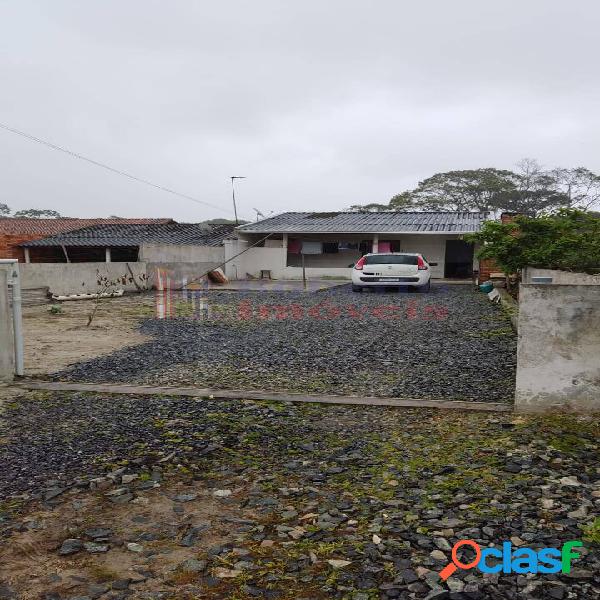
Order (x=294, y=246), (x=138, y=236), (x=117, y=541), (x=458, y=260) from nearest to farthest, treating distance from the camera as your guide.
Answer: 1. (x=117, y=541)
2. (x=458, y=260)
3. (x=294, y=246)
4. (x=138, y=236)

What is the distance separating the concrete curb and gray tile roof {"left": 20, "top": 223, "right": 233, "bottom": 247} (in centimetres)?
2025

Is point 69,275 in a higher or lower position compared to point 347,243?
lower

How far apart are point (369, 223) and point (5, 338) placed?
21849mm

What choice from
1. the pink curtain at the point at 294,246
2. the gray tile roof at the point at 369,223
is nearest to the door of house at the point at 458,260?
the gray tile roof at the point at 369,223

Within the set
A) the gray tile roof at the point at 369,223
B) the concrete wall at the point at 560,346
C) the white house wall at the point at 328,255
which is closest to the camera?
the concrete wall at the point at 560,346

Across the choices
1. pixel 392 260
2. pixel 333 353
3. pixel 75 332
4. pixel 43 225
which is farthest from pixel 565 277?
pixel 43 225

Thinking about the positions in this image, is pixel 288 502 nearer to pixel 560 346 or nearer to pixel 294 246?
pixel 560 346

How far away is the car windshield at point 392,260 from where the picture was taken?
16.7 meters

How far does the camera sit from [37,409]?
4.88m

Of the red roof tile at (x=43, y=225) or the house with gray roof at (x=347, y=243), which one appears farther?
the red roof tile at (x=43, y=225)

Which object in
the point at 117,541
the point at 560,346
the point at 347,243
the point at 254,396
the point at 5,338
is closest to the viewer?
the point at 117,541

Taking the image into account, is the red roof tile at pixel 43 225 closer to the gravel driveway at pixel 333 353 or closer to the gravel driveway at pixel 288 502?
the gravel driveway at pixel 333 353

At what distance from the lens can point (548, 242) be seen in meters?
11.4

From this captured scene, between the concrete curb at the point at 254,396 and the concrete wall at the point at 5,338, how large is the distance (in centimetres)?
22
